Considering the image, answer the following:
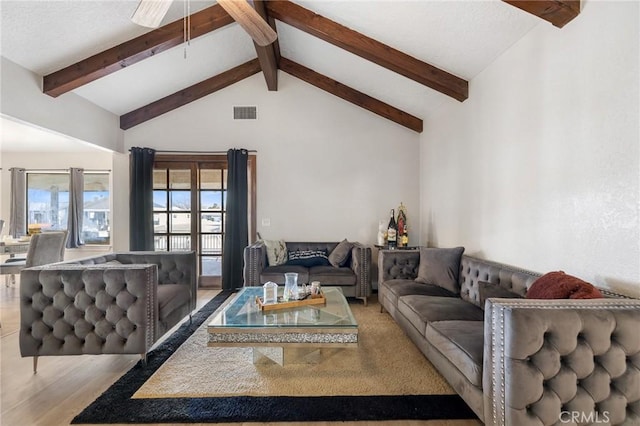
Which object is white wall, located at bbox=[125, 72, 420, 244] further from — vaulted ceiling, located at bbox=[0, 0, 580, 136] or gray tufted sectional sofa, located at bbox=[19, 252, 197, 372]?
gray tufted sectional sofa, located at bbox=[19, 252, 197, 372]

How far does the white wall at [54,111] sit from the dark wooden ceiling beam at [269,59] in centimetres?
252

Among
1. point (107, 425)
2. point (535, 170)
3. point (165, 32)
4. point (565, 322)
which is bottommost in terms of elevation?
point (107, 425)

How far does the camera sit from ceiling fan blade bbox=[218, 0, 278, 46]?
2.15 m

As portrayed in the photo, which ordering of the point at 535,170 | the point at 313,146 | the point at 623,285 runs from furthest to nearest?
1. the point at 313,146
2. the point at 535,170
3. the point at 623,285

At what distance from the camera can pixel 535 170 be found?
2639 millimetres

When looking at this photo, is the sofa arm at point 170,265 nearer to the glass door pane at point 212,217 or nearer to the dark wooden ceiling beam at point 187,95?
the glass door pane at point 212,217

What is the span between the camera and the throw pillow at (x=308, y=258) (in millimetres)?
4758

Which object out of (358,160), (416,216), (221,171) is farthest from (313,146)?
(416,216)

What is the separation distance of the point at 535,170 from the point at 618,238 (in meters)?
0.89

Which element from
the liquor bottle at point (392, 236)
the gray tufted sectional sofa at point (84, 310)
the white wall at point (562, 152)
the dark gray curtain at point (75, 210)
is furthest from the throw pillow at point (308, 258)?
the dark gray curtain at point (75, 210)

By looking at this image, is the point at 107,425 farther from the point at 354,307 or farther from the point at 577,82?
the point at 577,82

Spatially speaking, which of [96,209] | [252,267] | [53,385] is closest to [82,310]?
Answer: [53,385]

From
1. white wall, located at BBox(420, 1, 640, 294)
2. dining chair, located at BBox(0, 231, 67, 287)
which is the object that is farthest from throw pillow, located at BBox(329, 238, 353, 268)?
dining chair, located at BBox(0, 231, 67, 287)

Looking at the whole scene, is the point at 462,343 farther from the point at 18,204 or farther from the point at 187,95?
the point at 18,204
